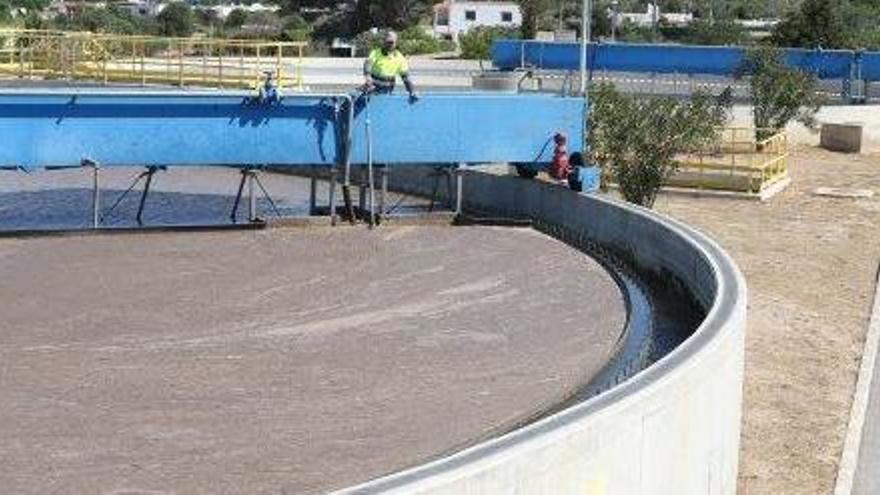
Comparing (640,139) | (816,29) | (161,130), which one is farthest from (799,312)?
(816,29)

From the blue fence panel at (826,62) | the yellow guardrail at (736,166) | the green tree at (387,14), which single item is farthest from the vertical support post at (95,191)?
the green tree at (387,14)

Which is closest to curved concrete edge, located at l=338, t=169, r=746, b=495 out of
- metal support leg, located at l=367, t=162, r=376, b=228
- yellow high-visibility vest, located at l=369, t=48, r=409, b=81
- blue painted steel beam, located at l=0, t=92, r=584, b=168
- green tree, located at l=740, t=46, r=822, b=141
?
metal support leg, located at l=367, t=162, r=376, b=228

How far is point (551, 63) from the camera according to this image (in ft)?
132

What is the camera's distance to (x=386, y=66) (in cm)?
1683

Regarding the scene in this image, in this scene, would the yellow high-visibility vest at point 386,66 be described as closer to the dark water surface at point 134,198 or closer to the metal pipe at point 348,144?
the metal pipe at point 348,144

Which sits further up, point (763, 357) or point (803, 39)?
point (803, 39)

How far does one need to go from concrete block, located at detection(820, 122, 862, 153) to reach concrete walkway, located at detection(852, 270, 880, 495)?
18.4 m

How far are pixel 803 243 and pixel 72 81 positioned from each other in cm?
1583

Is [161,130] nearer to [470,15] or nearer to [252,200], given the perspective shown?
[252,200]

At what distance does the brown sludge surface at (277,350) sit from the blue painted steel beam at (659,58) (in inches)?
891

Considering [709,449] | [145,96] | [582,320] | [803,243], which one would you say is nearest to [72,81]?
[145,96]

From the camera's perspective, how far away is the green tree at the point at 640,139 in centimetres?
1925

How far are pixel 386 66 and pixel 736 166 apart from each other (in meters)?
8.33

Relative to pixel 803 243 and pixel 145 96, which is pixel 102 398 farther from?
pixel 803 243
